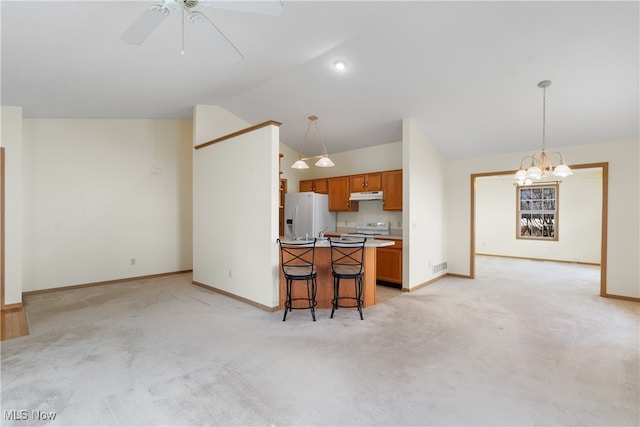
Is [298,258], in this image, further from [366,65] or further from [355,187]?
[355,187]

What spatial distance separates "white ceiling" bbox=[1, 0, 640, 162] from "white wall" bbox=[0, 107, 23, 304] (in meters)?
0.28

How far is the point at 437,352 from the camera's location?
2.86 metres

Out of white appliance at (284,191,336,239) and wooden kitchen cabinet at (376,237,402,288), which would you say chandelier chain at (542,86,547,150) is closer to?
wooden kitchen cabinet at (376,237,402,288)

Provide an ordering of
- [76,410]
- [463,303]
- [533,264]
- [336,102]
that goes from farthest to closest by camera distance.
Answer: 1. [533,264]
2. [336,102]
3. [463,303]
4. [76,410]

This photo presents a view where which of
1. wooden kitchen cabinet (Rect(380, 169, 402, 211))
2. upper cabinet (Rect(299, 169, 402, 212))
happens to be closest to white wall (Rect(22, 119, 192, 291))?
upper cabinet (Rect(299, 169, 402, 212))

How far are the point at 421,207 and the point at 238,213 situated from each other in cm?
303

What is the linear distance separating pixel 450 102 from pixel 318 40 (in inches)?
85.5

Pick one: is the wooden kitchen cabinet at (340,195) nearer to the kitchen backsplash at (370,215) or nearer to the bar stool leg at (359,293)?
the kitchen backsplash at (370,215)

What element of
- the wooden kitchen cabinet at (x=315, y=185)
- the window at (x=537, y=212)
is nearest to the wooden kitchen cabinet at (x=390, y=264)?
the wooden kitchen cabinet at (x=315, y=185)

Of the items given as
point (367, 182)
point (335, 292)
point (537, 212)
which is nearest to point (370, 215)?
point (367, 182)

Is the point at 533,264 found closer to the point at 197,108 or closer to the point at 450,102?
the point at 450,102

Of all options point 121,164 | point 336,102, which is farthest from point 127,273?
point 336,102

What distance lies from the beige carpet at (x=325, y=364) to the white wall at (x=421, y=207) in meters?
0.96

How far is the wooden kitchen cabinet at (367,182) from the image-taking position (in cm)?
595
